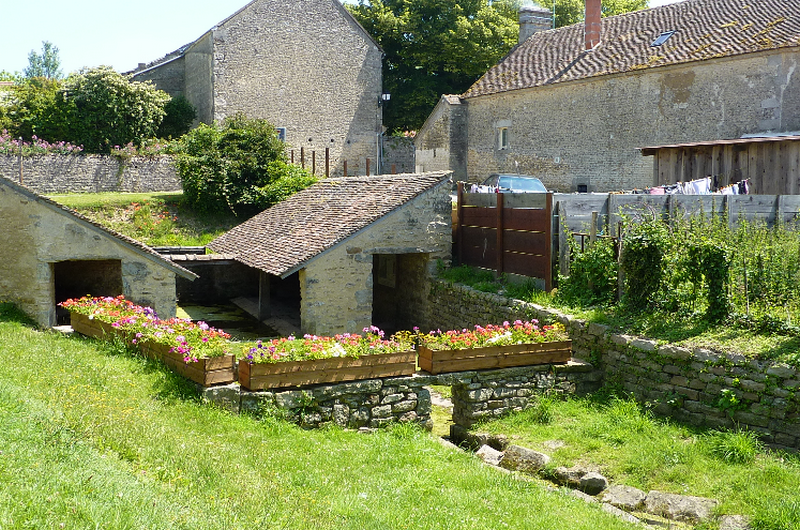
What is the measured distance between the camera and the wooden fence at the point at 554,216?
39.6 feet

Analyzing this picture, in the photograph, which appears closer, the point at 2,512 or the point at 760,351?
the point at 2,512

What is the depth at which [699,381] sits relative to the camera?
384 inches

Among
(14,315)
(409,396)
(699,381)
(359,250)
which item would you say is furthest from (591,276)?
(14,315)

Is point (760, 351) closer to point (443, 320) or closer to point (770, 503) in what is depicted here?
point (770, 503)

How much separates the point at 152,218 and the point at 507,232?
543 inches

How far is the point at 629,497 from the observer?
8.03 meters

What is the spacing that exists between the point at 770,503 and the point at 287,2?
2954 centimetres

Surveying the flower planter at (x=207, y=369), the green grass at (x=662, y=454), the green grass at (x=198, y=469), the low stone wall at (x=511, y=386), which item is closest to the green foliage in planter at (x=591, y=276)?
the low stone wall at (x=511, y=386)

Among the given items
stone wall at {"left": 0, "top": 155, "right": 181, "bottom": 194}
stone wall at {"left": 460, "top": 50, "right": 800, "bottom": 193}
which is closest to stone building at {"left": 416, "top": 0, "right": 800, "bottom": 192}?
stone wall at {"left": 460, "top": 50, "right": 800, "bottom": 193}

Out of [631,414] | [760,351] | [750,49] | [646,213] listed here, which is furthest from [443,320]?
[750,49]

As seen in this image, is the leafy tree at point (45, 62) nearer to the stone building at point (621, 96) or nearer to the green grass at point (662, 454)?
the stone building at point (621, 96)

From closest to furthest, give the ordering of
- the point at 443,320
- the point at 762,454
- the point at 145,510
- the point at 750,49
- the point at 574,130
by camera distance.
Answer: the point at 145,510 < the point at 762,454 < the point at 443,320 < the point at 750,49 < the point at 574,130

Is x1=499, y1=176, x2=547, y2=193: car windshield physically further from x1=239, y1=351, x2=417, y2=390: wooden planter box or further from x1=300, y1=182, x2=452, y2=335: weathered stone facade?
x1=239, y1=351, x2=417, y2=390: wooden planter box

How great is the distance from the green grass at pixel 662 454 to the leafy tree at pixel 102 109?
79.0 ft
